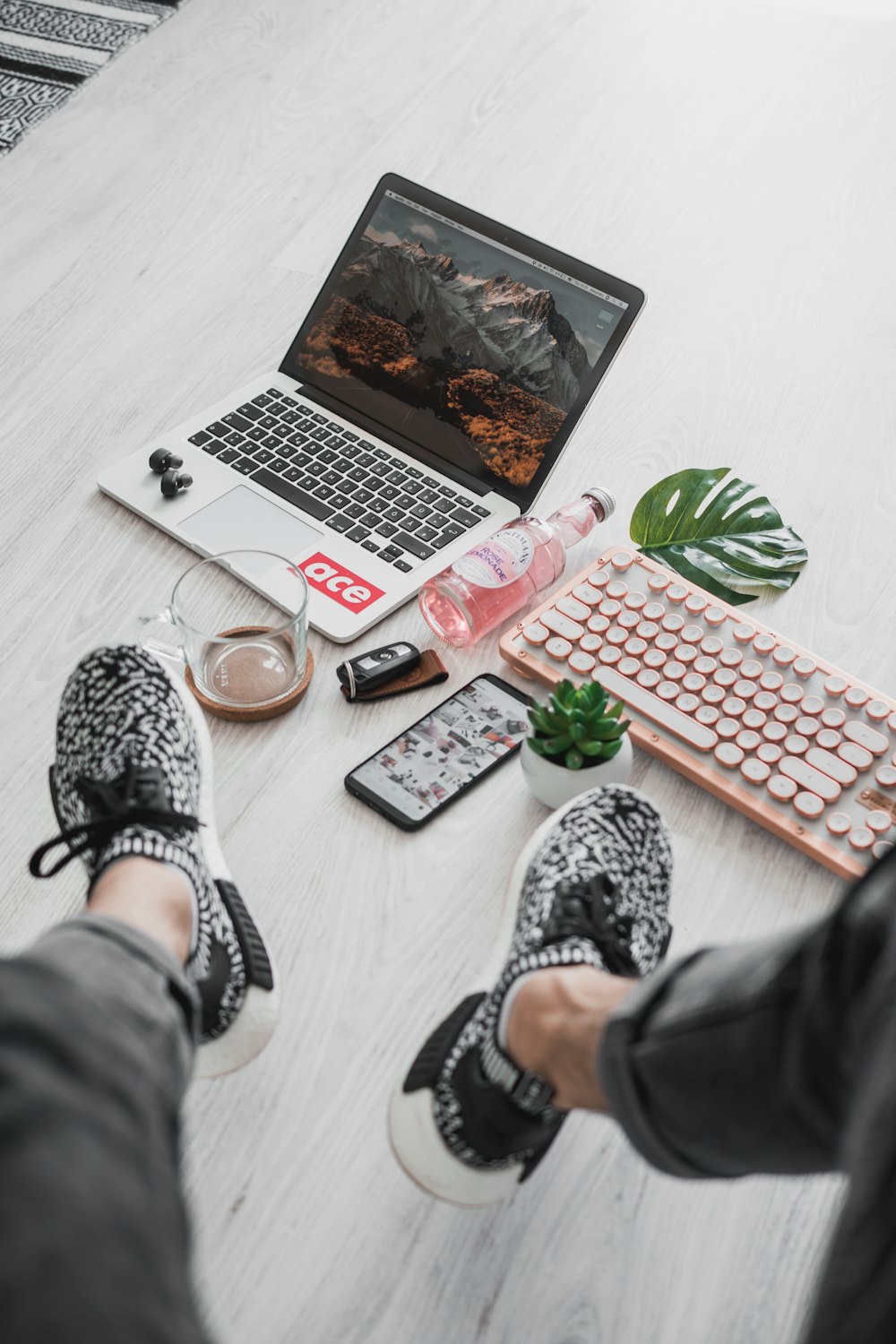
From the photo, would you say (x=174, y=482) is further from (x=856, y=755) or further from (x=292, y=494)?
(x=856, y=755)

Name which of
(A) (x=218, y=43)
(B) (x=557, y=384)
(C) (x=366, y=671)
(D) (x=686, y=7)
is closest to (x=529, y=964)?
(C) (x=366, y=671)

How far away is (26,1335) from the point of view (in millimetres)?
366

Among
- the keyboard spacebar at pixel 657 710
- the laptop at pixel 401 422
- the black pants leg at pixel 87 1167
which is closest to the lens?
the black pants leg at pixel 87 1167

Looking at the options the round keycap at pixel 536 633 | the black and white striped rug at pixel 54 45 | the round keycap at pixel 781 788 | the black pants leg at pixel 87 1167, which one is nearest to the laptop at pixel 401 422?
the round keycap at pixel 536 633

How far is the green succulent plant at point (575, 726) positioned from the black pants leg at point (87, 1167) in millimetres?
369

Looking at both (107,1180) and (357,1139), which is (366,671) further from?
(107,1180)

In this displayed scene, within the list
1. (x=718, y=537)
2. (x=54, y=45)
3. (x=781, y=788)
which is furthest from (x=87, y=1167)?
(x=54, y=45)

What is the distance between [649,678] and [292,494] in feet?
1.25

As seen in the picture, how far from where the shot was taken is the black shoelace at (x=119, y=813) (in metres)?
0.78

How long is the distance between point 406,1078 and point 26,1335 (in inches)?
14.5

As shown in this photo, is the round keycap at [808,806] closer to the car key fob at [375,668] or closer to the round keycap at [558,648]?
the round keycap at [558,648]

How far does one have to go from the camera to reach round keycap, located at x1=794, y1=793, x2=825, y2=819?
839 millimetres

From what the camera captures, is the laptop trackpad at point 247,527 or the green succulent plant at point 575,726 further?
the laptop trackpad at point 247,527

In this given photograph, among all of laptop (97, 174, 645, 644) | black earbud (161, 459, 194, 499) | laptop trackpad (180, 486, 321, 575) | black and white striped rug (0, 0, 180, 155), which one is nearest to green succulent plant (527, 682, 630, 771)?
laptop (97, 174, 645, 644)
